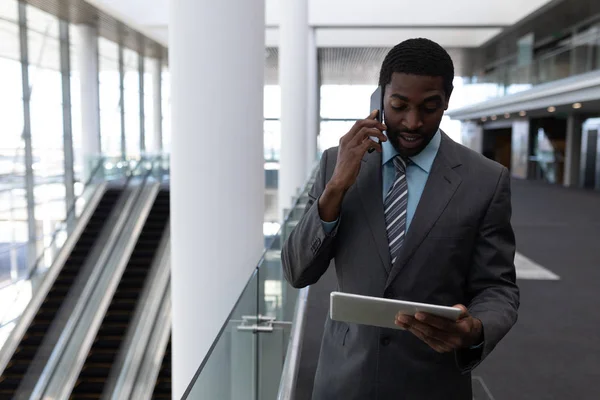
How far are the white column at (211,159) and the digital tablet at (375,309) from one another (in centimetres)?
244

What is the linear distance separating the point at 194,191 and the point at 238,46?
0.95 m

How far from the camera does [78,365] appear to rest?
12.4m

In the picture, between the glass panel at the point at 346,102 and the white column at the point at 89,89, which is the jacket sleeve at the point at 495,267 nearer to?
the white column at the point at 89,89

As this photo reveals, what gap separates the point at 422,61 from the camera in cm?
153

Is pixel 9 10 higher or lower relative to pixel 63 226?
higher

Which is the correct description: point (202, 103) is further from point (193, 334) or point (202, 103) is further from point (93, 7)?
point (93, 7)

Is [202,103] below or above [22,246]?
above

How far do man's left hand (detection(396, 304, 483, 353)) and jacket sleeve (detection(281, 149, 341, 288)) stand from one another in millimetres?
365

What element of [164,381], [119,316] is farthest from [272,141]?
[164,381]

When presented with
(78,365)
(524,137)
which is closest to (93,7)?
(78,365)

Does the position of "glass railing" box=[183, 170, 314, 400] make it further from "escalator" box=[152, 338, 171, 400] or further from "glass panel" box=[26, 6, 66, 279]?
"glass panel" box=[26, 6, 66, 279]

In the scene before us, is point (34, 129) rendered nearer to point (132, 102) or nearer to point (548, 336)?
point (132, 102)

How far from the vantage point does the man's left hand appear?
1.28 m

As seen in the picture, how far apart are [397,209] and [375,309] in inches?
15.5
